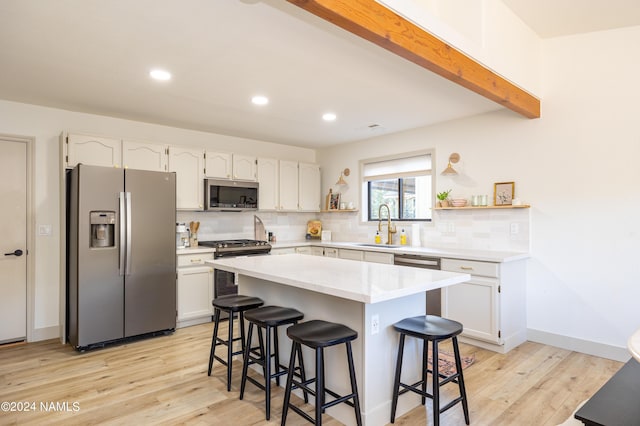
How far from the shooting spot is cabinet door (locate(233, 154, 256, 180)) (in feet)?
16.3

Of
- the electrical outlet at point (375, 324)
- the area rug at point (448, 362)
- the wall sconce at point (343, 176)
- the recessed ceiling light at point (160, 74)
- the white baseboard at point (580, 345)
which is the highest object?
the recessed ceiling light at point (160, 74)

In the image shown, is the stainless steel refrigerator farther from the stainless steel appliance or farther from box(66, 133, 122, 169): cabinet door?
the stainless steel appliance

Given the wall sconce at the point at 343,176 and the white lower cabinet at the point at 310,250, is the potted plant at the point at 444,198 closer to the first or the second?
the wall sconce at the point at 343,176

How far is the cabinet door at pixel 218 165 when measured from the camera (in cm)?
A: 470

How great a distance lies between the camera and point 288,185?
5.60 metres

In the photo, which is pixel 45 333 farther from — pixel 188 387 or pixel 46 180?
pixel 188 387

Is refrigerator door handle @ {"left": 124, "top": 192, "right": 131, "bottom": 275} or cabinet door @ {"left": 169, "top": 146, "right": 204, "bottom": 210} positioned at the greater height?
cabinet door @ {"left": 169, "top": 146, "right": 204, "bottom": 210}

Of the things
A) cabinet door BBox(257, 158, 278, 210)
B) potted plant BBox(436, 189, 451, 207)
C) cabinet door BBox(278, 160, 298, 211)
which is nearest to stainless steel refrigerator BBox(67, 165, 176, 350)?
cabinet door BBox(257, 158, 278, 210)

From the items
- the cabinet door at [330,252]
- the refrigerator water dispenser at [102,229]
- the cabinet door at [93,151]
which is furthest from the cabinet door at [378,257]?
the cabinet door at [93,151]

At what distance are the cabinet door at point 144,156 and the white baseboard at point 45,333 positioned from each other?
1874mm

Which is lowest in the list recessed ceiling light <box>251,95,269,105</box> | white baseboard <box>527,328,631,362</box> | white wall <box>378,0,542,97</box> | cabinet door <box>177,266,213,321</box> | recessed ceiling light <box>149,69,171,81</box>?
white baseboard <box>527,328,631,362</box>

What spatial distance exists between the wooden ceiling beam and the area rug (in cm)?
216

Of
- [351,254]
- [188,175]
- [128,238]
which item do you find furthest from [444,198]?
[128,238]

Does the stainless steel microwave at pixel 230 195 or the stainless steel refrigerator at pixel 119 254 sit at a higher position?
the stainless steel microwave at pixel 230 195
